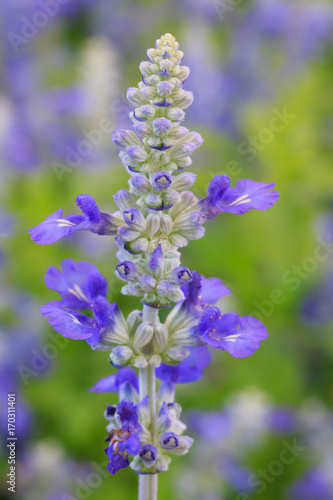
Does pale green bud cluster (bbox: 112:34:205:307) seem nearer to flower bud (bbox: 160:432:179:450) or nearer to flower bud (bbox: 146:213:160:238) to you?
flower bud (bbox: 146:213:160:238)

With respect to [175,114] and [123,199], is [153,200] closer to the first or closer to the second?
[123,199]

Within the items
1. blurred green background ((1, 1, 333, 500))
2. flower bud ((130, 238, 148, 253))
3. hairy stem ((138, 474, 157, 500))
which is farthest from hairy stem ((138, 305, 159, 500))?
blurred green background ((1, 1, 333, 500))

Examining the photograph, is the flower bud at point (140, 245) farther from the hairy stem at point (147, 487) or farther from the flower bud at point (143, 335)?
the hairy stem at point (147, 487)

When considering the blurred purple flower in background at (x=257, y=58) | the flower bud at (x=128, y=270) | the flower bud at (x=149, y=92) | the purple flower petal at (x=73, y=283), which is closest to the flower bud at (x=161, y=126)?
the flower bud at (x=149, y=92)

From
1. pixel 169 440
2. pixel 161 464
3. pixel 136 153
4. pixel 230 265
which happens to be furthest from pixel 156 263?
pixel 230 265

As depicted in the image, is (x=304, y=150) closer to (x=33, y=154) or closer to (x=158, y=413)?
(x=33, y=154)

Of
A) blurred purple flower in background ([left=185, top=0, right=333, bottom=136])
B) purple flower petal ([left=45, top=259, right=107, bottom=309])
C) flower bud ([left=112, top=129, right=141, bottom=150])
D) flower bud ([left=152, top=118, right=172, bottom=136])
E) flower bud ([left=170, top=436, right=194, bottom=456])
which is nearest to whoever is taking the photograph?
flower bud ([left=152, top=118, right=172, bottom=136])

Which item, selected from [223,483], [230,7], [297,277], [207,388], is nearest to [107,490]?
[223,483]

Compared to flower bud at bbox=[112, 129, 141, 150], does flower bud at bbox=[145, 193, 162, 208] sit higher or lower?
lower
